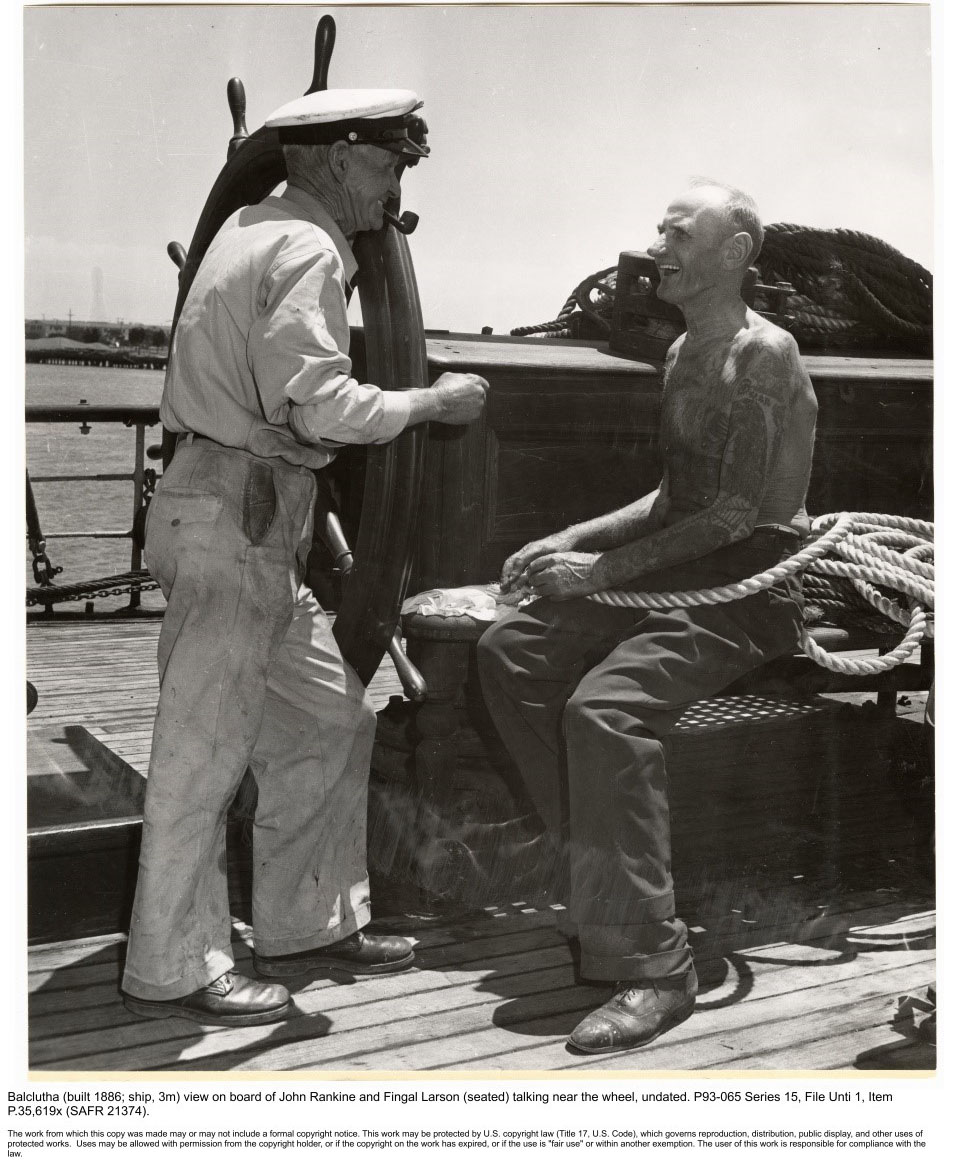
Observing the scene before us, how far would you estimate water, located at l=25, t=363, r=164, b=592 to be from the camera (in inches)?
139

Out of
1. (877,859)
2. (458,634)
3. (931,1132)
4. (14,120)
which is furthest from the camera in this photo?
(877,859)

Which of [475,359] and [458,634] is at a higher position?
[475,359]

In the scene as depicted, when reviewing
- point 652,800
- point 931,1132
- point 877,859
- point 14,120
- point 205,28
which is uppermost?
point 205,28

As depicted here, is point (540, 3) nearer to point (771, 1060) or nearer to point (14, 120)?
point (14, 120)

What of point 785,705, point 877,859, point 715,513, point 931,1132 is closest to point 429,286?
point 715,513

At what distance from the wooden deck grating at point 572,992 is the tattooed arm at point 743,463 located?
51 centimetres

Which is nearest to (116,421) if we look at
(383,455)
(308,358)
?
(383,455)

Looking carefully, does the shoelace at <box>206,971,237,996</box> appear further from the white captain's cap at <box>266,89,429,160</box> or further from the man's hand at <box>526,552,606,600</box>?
the white captain's cap at <box>266,89,429,160</box>

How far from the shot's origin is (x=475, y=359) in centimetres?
339

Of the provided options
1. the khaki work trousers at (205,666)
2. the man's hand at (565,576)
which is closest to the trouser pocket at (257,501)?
the khaki work trousers at (205,666)

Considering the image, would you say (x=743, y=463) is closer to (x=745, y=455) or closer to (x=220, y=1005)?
(x=745, y=455)

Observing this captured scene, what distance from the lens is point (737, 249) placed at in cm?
293

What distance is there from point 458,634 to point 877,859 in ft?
4.19

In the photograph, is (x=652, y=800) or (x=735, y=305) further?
(x=735, y=305)
